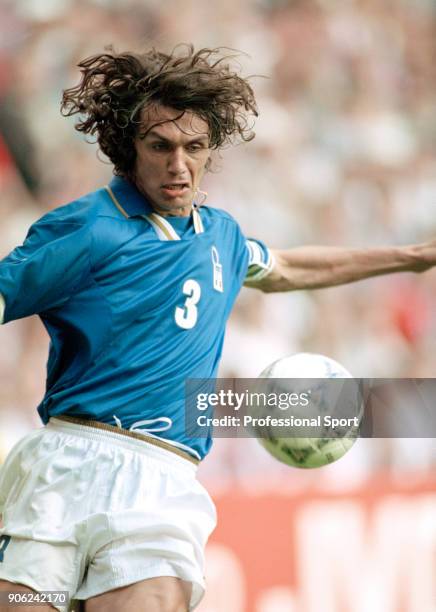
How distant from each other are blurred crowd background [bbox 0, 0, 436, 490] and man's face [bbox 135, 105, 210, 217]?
3675 mm

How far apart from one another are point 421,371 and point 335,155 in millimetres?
1933

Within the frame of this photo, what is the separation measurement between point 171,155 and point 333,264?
988 mm

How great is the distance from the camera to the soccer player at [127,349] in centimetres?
322

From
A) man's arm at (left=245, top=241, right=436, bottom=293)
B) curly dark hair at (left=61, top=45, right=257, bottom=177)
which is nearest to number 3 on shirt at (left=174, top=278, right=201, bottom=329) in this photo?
curly dark hair at (left=61, top=45, right=257, bottom=177)

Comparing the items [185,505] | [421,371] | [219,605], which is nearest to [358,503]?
[219,605]

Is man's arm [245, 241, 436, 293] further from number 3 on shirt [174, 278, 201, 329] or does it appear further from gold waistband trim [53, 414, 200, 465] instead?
gold waistband trim [53, 414, 200, 465]

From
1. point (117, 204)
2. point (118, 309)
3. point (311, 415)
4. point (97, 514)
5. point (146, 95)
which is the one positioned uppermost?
point (146, 95)

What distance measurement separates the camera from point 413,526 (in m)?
6.51

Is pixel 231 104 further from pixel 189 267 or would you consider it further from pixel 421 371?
pixel 421 371

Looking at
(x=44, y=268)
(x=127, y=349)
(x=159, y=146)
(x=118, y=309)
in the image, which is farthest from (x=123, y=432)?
(x=159, y=146)

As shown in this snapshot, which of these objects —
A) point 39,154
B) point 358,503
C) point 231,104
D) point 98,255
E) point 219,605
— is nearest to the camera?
point 98,255

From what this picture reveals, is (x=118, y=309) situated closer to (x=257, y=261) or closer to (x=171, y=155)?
(x=171, y=155)

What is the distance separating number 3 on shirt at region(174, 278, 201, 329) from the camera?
351cm

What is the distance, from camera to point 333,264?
13.9 ft
